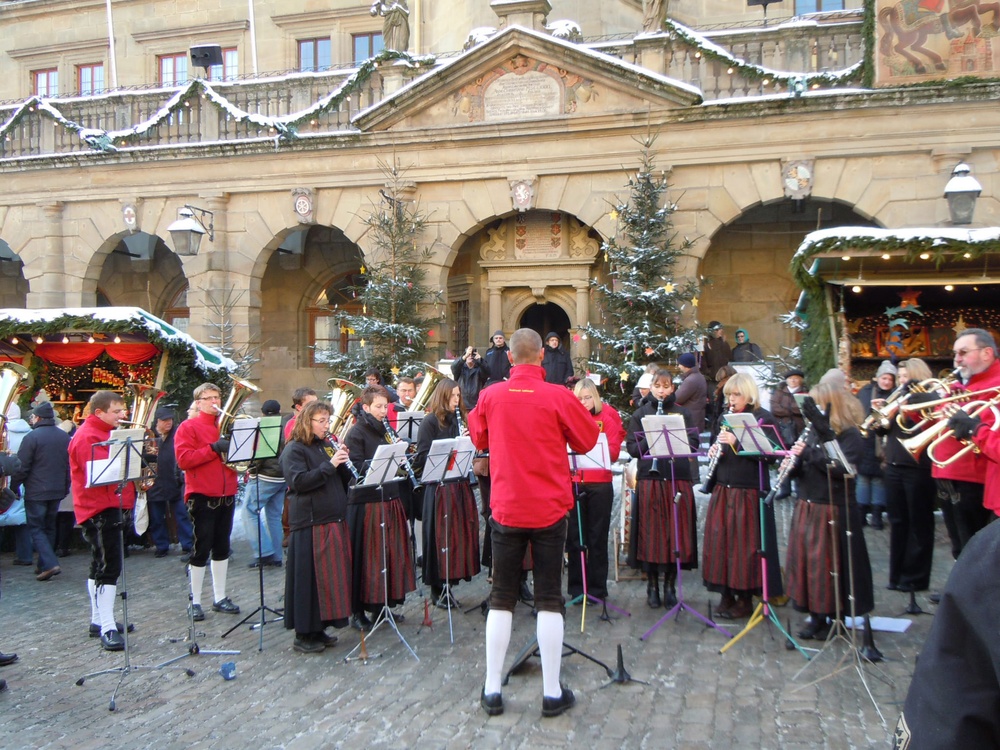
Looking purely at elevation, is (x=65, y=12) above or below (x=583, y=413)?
above

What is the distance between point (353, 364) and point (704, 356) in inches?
275

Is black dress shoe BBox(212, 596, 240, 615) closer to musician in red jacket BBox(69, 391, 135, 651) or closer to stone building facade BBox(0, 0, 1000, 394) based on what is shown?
musician in red jacket BBox(69, 391, 135, 651)

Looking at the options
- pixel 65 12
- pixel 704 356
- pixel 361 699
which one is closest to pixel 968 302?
pixel 704 356

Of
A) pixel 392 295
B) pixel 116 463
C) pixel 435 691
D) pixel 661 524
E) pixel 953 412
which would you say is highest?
pixel 392 295

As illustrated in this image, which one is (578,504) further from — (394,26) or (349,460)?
(394,26)

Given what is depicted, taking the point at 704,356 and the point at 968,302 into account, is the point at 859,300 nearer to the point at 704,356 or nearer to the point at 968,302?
the point at 968,302

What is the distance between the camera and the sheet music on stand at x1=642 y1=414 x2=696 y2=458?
6883mm

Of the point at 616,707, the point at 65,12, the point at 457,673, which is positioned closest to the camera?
the point at 616,707

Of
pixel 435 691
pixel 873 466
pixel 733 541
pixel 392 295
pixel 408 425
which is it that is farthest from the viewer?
pixel 392 295

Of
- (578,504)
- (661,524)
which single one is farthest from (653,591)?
(578,504)

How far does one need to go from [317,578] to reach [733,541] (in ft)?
10.9

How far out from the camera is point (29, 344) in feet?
42.4

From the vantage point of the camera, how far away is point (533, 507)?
521 cm

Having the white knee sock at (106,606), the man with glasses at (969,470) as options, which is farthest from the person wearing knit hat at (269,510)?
the man with glasses at (969,470)
